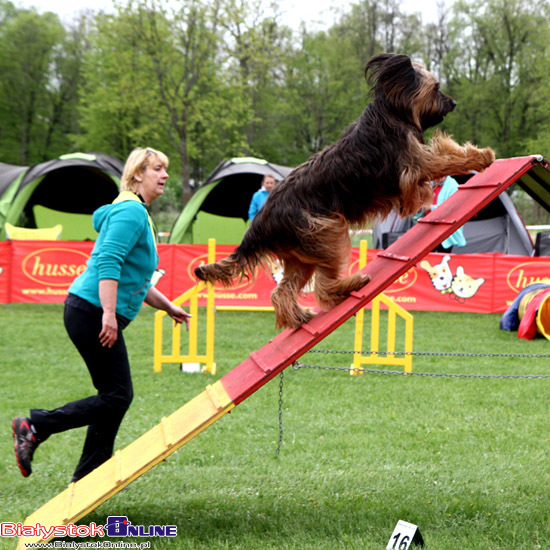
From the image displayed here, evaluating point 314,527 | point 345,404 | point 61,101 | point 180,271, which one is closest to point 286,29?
point 61,101

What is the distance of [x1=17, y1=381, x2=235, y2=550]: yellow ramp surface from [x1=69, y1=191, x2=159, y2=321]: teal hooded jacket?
68 cm

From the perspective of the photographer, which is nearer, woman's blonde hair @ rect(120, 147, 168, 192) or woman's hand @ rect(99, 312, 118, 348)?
woman's hand @ rect(99, 312, 118, 348)

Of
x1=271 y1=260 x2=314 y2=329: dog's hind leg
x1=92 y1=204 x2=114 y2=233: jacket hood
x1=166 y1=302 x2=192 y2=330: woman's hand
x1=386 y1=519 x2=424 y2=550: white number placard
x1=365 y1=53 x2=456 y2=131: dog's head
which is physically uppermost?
x1=365 y1=53 x2=456 y2=131: dog's head

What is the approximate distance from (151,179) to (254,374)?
1.29 m

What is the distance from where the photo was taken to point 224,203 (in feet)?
52.8

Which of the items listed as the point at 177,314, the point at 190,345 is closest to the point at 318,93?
the point at 190,345

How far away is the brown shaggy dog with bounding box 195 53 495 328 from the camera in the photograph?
303 centimetres

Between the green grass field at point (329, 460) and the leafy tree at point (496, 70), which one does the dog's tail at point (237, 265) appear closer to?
the green grass field at point (329, 460)

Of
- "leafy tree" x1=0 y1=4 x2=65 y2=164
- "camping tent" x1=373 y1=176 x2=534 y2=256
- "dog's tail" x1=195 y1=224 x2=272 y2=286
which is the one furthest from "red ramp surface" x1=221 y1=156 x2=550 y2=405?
"leafy tree" x1=0 y1=4 x2=65 y2=164

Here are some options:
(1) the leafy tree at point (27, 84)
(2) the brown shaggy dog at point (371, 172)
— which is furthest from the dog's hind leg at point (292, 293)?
(1) the leafy tree at point (27, 84)

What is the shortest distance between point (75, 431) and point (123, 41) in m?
21.8

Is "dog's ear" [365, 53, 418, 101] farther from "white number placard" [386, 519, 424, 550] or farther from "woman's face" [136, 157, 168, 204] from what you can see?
"white number placard" [386, 519, 424, 550]

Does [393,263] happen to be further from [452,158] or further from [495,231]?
[495,231]

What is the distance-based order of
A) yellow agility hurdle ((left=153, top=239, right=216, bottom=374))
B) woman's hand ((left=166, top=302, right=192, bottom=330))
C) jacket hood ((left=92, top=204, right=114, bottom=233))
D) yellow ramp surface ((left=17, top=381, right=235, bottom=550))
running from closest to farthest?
yellow ramp surface ((left=17, top=381, right=235, bottom=550)) → jacket hood ((left=92, top=204, right=114, bottom=233)) → woman's hand ((left=166, top=302, right=192, bottom=330)) → yellow agility hurdle ((left=153, top=239, right=216, bottom=374))
